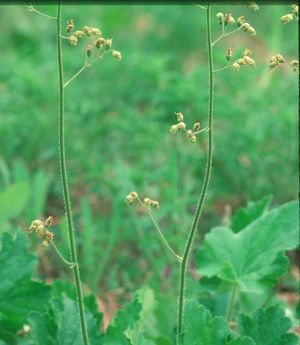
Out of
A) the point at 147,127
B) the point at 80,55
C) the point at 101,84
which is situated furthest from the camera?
the point at 80,55

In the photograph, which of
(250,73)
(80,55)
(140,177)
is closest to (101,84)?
(80,55)

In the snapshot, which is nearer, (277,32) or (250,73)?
(250,73)

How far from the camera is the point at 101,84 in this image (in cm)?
451

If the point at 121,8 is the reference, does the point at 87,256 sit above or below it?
below

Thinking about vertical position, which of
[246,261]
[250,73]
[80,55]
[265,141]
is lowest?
[246,261]

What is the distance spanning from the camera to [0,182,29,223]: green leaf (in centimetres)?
330

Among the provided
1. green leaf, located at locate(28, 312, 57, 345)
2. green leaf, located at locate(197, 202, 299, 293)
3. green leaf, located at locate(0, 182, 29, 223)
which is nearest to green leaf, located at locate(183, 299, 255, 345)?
green leaf, located at locate(197, 202, 299, 293)

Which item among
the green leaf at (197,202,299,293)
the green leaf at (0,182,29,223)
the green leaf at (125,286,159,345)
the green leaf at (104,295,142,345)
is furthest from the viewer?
the green leaf at (0,182,29,223)

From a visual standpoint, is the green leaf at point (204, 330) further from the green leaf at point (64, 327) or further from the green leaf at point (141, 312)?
the green leaf at point (64, 327)

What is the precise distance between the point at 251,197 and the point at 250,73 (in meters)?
0.70

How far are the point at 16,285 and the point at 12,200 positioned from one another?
38.7 inches

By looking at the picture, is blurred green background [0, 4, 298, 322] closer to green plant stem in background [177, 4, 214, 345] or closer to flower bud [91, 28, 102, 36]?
green plant stem in background [177, 4, 214, 345]

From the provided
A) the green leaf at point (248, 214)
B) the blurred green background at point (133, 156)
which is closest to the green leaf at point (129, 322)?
the green leaf at point (248, 214)

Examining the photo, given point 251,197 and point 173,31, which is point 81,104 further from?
point 173,31
